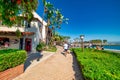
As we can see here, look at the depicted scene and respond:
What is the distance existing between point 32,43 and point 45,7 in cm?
1442

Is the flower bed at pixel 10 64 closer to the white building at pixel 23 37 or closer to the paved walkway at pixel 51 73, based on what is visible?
the paved walkway at pixel 51 73

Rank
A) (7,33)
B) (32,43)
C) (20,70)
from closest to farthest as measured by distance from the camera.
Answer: (20,70) → (7,33) → (32,43)

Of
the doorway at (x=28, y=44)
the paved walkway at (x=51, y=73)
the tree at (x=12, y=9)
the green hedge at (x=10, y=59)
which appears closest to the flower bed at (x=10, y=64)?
the green hedge at (x=10, y=59)

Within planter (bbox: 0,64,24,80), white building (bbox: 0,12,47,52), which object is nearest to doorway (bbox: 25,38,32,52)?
white building (bbox: 0,12,47,52)

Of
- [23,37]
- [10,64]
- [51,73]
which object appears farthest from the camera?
[23,37]

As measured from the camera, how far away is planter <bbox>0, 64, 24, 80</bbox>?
8.43 m

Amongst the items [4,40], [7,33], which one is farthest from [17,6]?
[4,40]

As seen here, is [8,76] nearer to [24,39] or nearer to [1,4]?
[1,4]

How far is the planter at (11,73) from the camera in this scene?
8.43 m

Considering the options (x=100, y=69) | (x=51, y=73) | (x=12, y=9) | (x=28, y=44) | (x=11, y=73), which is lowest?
(x=51, y=73)

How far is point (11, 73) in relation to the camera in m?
9.32

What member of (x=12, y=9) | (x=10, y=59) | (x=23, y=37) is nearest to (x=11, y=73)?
(x=10, y=59)

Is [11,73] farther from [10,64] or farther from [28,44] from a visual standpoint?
[28,44]

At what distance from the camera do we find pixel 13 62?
9.43m
